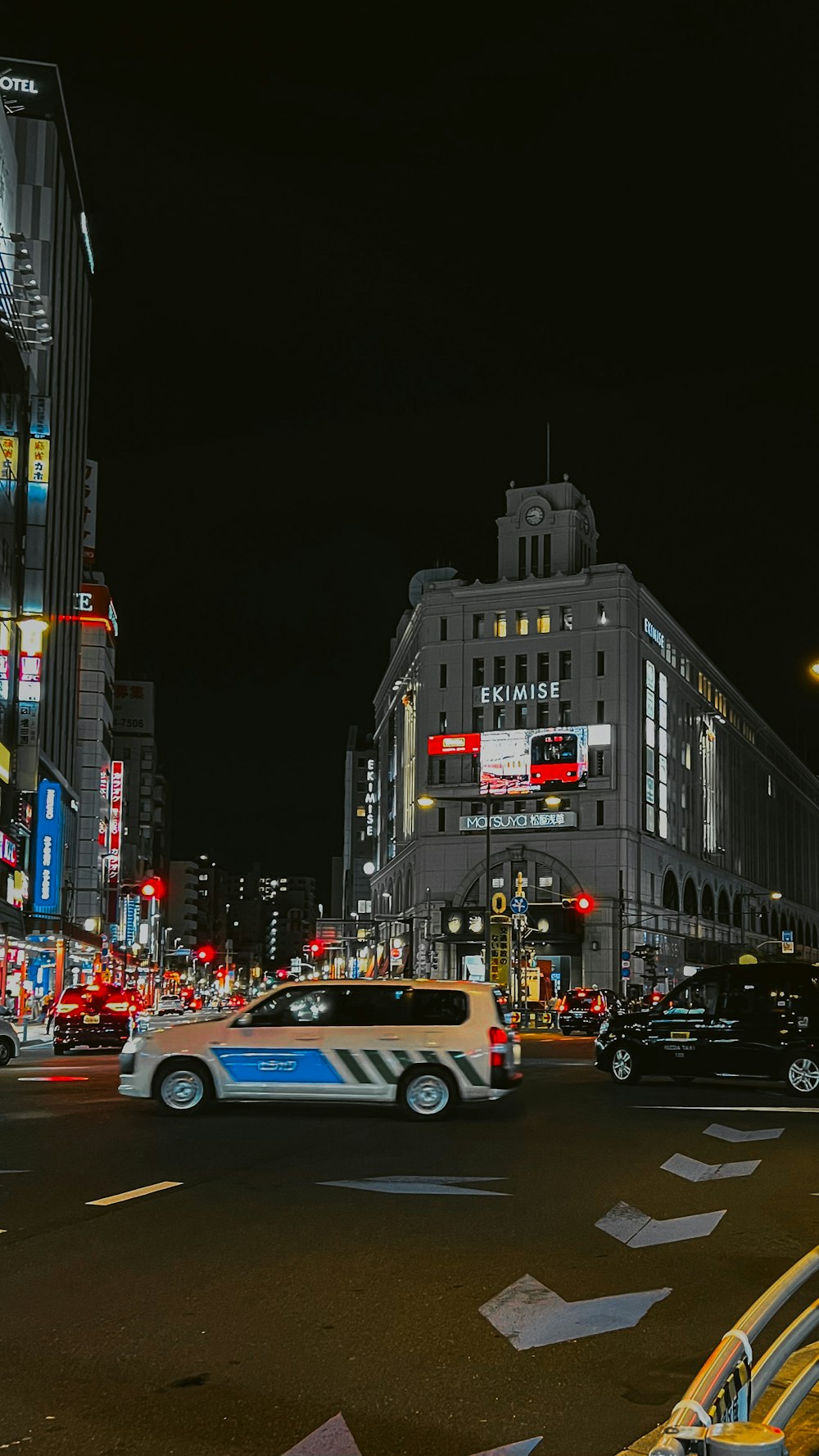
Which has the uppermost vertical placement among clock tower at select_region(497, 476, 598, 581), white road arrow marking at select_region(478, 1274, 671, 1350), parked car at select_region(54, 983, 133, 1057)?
clock tower at select_region(497, 476, 598, 581)

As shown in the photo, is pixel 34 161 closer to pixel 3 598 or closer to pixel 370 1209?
pixel 3 598

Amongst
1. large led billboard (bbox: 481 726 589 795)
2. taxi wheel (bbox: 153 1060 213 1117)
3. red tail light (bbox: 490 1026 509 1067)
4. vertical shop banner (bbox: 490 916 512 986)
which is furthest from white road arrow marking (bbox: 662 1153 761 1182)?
large led billboard (bbox: 481 726 589 795)

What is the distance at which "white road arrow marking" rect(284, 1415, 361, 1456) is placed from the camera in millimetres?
5156

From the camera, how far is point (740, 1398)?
3.74 m

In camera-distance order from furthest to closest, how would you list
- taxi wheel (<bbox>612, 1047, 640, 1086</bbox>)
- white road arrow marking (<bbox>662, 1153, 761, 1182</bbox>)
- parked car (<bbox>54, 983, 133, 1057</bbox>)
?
parked car (<bbox>54, 983, 133, 1057</bbox>) < taxi wheel (<bbox>612, 1047, 640, 1086</bbox>) < white road arrow marking (<bbox>662, 1153, 761, 1182</bbox>)

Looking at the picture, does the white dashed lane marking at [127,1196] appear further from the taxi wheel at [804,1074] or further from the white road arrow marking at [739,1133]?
the taxi wheel at [804,1074]

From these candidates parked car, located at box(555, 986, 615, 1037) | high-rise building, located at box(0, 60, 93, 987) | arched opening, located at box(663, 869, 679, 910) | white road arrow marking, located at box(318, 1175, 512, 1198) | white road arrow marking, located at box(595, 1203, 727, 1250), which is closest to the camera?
white road arrow marking, located at box(595, 1203, 727, 1250)

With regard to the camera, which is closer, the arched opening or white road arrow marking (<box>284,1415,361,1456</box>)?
white road arrow marking (<box>284,1415,361,1456</box>)

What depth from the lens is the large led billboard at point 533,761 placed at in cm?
9612

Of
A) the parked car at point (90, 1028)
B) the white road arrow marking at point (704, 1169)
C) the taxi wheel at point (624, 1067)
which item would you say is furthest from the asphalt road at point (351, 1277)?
the parked car at point (90, 1028)

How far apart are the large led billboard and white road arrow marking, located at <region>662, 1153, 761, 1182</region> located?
82.1 metres

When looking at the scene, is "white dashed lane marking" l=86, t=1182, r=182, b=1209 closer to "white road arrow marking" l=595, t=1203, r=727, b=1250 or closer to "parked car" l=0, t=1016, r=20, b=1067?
"white road arrow marking" l=595, t=1203, r=727, b=1250

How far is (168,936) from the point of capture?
570ft

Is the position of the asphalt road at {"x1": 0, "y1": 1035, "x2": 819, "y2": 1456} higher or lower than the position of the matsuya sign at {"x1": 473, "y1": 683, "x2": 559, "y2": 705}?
lower
